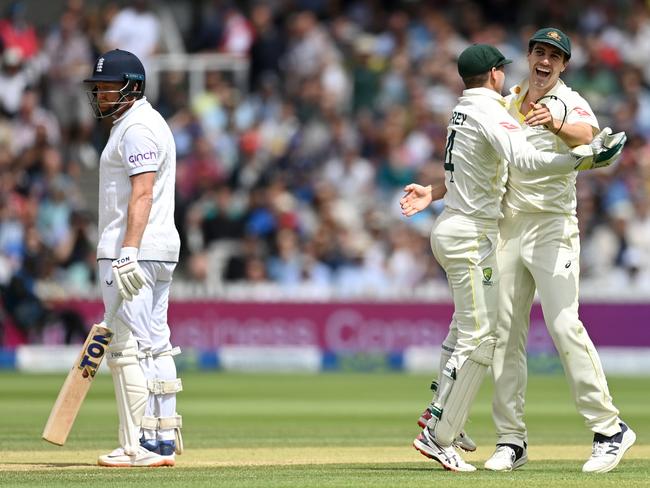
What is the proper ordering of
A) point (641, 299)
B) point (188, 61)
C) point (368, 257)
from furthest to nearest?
point (188, 61) → point (368, 257) → point (641, 299)

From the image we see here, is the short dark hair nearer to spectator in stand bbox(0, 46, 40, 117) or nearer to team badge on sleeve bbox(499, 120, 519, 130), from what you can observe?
team badge on sleeve bbox(499, 120, 519, 130)

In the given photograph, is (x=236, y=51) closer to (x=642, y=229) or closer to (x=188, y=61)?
(x=188, y=61)

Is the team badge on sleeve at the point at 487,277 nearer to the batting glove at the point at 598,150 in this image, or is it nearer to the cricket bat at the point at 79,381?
the batting glove at the point at 598,150

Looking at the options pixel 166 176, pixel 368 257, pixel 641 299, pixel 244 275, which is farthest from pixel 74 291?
pixel 166 176

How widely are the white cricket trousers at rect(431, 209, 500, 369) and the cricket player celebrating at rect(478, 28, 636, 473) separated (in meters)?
0.18

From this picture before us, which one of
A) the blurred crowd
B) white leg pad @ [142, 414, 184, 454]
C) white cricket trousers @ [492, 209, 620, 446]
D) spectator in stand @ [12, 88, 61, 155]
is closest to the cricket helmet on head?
white leg pad @ [142, 414, 184, 454]

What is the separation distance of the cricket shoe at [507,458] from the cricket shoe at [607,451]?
0.33 metres

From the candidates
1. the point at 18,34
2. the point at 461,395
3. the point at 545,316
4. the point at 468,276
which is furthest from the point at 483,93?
the point at 18,34

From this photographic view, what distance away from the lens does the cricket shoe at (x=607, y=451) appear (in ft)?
22.5

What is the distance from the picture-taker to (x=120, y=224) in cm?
710

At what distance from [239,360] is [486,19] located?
6.09 metres

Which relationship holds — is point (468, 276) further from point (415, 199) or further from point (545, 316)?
point (415, 199)

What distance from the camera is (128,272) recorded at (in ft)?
22.5

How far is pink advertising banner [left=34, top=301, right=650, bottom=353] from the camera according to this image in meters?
16.1
